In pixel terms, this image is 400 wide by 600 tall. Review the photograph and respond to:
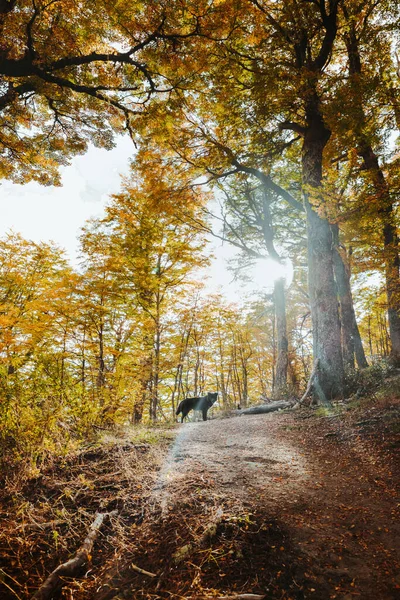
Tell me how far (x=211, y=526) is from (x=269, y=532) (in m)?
0.39

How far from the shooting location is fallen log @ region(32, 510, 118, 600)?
1.41 metres

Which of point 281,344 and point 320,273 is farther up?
point 320,273

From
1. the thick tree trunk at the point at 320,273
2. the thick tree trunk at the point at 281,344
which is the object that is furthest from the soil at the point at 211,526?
the thick tree trunk at the point at 281,344

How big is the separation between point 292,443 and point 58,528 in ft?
11.1

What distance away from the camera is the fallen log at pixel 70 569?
1.41 meters

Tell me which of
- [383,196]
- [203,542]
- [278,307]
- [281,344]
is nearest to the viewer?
[203,542]

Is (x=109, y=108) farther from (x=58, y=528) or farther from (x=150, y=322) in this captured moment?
(x=58, y=528)

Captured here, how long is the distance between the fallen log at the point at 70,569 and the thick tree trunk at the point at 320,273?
5506mm

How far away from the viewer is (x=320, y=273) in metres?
7.04

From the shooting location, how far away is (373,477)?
2.86 m

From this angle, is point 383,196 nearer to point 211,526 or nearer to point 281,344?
point 211,526

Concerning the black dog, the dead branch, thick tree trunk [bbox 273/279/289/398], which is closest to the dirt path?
the dead branch

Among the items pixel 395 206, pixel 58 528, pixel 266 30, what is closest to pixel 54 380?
pixel 58 528

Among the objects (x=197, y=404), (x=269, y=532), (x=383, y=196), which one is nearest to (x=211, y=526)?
(x=269, y=532)
